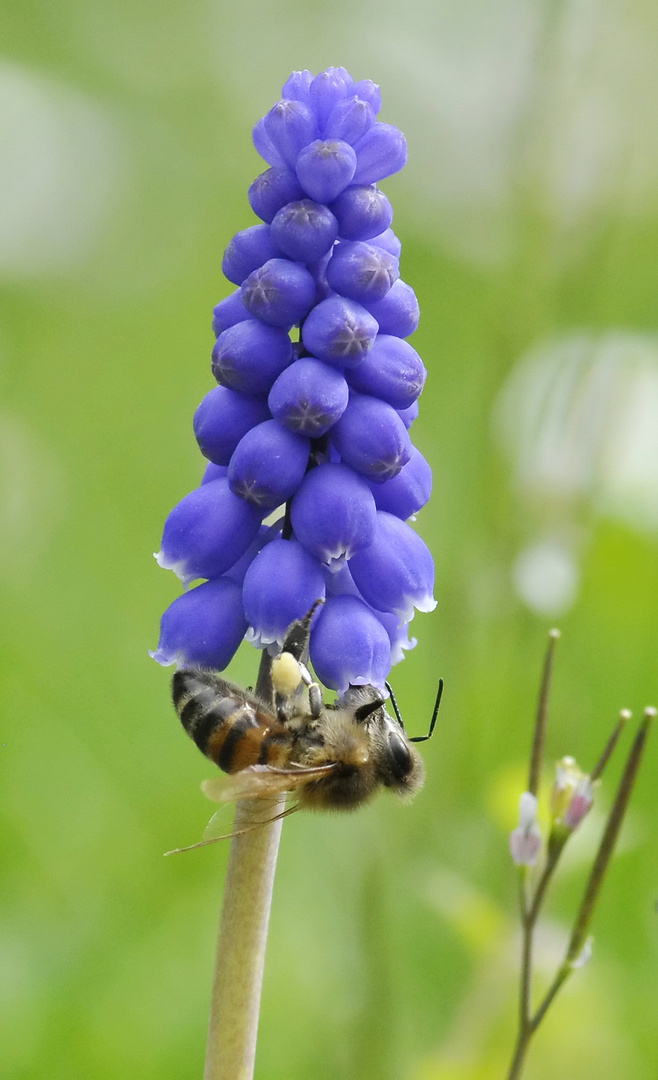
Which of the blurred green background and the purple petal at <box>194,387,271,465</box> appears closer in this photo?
the purple petal at <box>194,387,271,465</box>

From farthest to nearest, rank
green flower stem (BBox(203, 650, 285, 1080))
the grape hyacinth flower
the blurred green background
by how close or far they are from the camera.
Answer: the blurred green background → the grape hyacinth flower → green flower stem (BBox(203, 650, 285, 1080))

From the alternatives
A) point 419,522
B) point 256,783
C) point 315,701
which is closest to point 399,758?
point 315,701

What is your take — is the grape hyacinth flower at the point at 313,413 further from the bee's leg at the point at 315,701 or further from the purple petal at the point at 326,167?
the bee's leg at the point at 315,701

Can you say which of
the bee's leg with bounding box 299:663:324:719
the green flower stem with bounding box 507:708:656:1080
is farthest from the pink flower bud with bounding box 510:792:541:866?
the bee's leg with bounding box 299:663:324:719

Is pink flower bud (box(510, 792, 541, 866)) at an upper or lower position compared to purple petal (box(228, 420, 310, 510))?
lower

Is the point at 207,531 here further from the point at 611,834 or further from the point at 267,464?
the point at 611,834

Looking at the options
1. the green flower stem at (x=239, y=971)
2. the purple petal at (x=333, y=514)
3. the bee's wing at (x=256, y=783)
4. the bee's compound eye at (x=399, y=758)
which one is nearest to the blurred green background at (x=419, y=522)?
the bee's compound eye at (x=399, y=758)

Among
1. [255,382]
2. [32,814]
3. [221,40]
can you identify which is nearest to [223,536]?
[255,382]

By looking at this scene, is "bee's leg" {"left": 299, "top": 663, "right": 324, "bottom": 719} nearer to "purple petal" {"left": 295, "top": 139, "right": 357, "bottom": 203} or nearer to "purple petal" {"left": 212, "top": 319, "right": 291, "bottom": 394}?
"purple petal" {"left": 212, "top": 319, "right": 291, "bottom": 394}

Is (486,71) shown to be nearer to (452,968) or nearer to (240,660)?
(240,660)
